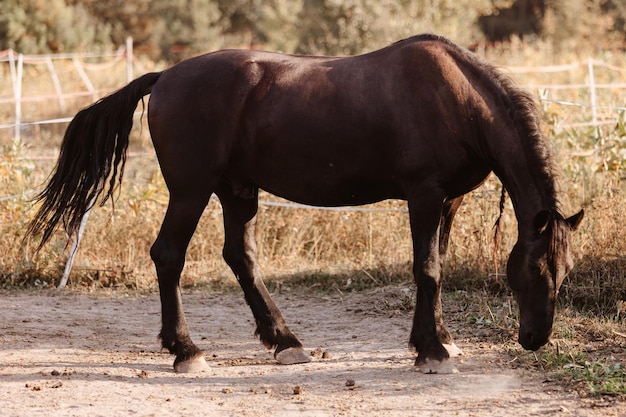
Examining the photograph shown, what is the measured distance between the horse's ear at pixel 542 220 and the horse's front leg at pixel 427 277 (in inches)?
23.1

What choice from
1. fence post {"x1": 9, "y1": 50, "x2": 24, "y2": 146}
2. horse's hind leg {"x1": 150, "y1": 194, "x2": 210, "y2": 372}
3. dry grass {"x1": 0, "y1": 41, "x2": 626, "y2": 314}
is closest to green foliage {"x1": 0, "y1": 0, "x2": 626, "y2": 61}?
fence post {"x1": 9, "y1": 50, "x2": 24, "y2": 146}

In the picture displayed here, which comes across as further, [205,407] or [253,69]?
[253,69]

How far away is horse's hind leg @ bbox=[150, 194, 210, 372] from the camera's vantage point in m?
5.45

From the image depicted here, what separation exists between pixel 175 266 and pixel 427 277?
5.33 ft

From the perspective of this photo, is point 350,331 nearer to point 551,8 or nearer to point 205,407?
point 205,407

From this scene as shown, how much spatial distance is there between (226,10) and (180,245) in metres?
33.3

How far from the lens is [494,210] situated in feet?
25.9

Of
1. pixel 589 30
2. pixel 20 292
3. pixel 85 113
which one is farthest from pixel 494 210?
pixel 589 30

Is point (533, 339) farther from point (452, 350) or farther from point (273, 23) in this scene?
point (273, 23)

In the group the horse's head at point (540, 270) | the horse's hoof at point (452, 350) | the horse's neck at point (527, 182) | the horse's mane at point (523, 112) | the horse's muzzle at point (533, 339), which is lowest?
the horse's hoof at point (452, 350)

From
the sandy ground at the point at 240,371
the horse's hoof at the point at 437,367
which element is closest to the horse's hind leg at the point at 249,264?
the sandy ground at the point at 240,371

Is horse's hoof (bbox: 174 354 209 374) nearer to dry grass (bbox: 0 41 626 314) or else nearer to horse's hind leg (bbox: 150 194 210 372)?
horse's hind leg (bbox: 150 194 210 372)

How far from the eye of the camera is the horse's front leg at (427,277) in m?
5.09

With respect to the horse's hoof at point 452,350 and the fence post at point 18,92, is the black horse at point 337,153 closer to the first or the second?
the horse's hoof at point 452,350
